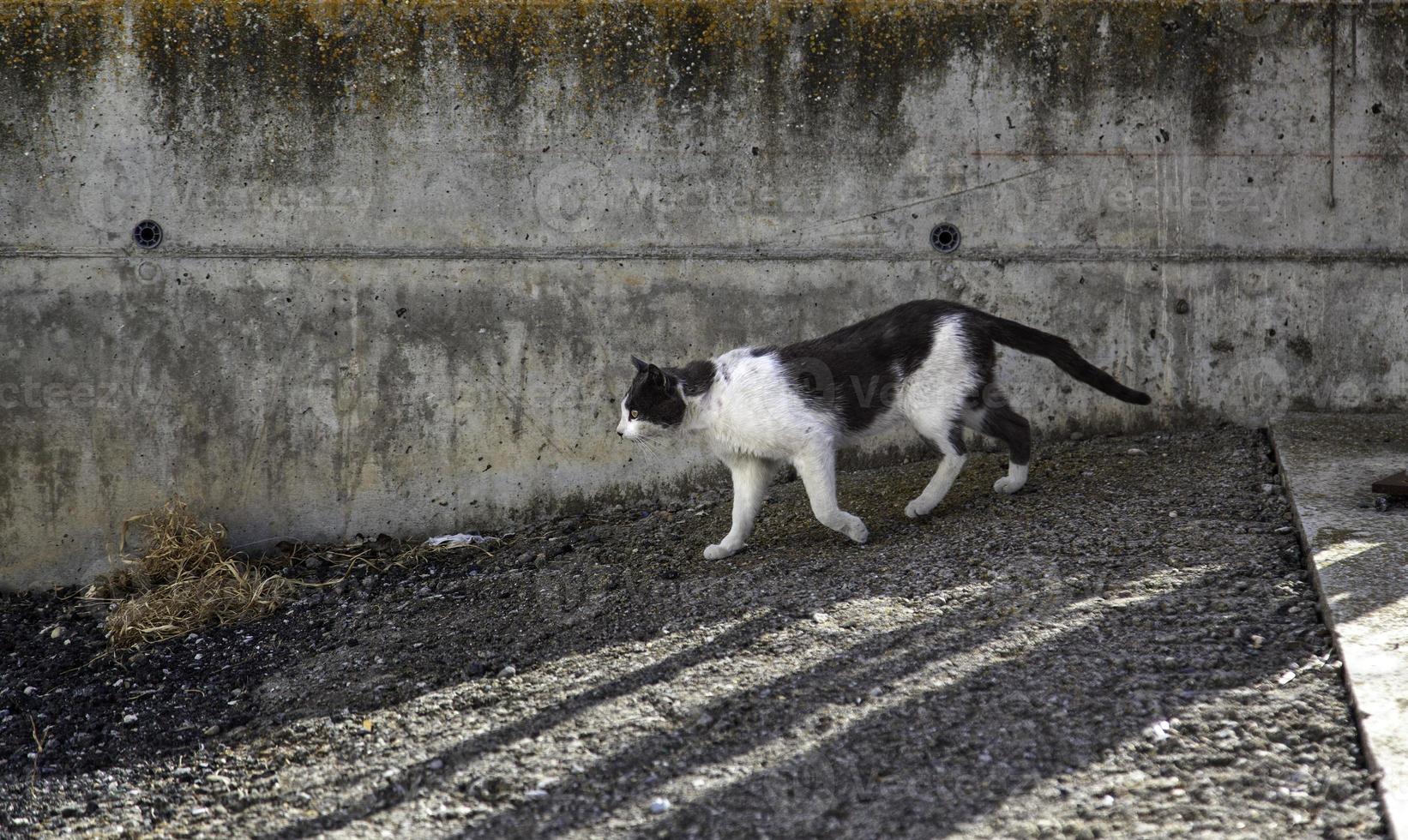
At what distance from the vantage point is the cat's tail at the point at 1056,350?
16.7ft

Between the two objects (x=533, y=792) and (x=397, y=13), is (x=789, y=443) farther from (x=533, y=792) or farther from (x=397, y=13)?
(x=397, y=13)

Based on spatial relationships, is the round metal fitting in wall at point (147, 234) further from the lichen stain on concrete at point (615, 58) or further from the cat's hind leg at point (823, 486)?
the cat's hind leg at point (823, 486)

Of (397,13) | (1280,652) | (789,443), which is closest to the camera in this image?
(1280,652)

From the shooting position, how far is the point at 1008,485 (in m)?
5.28

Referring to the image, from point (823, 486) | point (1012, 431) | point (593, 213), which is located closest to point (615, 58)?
point (593, 213)

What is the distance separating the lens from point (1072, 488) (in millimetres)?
5230

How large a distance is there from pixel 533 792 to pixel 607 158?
143 inches

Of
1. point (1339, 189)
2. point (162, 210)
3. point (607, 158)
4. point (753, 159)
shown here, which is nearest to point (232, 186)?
point (162, 210)

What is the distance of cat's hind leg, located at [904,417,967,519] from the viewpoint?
498cm

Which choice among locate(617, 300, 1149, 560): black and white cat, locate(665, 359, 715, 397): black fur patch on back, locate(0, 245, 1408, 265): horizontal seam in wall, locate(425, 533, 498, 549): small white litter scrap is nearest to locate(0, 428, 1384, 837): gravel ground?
locate(617, 300, 1149, 560): black and white cat

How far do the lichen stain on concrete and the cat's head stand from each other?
1.69m

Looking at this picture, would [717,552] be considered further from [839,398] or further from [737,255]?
[737,255]

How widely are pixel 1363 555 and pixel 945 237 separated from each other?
263 centimetres

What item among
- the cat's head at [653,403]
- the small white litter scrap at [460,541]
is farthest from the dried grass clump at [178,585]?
the cat's head at [653,403]
